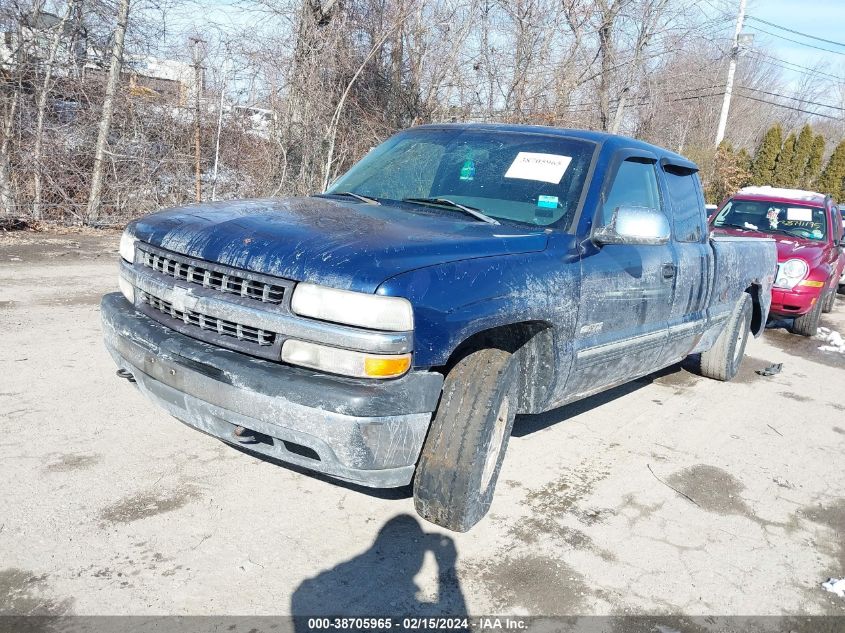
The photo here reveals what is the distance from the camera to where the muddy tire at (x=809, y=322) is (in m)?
8.53

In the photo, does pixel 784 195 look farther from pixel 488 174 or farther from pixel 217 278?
pixel 217 278

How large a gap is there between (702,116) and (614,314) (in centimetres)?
4017

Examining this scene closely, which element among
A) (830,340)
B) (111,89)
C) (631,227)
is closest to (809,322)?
(830,340)

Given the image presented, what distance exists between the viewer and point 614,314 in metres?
3.84

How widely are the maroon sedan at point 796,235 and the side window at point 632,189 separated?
13.1 feet

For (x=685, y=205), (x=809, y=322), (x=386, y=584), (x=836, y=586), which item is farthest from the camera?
(x=809, y=322)

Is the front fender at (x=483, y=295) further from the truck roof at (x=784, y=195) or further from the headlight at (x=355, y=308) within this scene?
the truck roof at (x=784, y=195)

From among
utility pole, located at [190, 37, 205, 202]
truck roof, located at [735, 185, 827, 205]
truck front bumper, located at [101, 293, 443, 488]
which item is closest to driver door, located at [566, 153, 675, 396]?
truck front bumper, located at [101, 293, 443, 488]

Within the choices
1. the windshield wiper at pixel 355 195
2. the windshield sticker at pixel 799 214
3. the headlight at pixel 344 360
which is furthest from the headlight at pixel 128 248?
the windshield sticker at pixel 799 214

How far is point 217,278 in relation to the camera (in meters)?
2.93

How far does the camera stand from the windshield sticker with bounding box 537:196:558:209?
3676 mm

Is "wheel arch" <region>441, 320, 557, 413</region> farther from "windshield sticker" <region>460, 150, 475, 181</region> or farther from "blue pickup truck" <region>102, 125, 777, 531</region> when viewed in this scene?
"windshield sticker" <region>460, 150, 475, 181</region>

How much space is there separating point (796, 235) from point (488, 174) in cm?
666

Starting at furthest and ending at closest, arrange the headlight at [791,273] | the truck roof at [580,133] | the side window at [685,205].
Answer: the headlight at [791,273] < the side window at [685,205] < the truck roof at [580,133]
